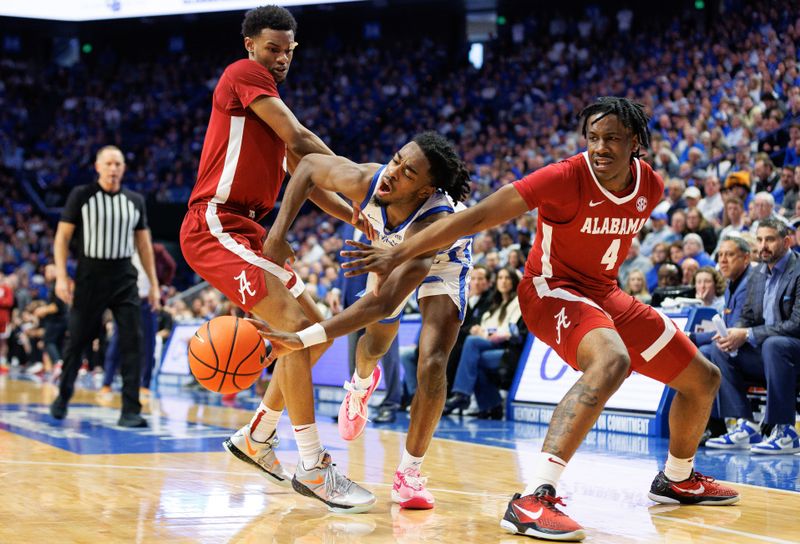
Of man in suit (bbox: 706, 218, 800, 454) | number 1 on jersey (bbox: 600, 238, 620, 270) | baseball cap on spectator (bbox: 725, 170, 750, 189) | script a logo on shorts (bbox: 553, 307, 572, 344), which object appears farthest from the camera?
baseball cap on spectator (bbox: 725, 170, 750, 189)

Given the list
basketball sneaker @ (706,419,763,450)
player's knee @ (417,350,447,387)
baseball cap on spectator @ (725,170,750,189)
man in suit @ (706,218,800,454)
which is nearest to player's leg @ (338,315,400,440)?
player's knee @ (417,350,447,387)

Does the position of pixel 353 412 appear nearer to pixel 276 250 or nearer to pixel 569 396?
pixel 276 250

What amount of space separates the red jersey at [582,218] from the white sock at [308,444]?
4.21ft

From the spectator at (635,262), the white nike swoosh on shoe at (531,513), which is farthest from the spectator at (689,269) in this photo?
the white nike swoosh on shoe at (531,513)

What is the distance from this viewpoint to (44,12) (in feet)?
73.8

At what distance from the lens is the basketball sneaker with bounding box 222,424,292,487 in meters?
4.60

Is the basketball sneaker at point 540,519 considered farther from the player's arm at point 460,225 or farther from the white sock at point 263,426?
the white sock at point 263,426

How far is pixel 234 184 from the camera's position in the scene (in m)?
4.47

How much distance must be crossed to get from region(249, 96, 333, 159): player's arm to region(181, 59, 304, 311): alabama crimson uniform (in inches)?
1.8

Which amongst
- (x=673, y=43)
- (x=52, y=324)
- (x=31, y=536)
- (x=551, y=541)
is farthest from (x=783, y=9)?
(x=31, y=536)

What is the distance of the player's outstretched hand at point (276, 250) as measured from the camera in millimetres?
4320

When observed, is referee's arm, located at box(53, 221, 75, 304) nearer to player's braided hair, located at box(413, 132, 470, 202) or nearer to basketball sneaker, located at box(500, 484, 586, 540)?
player's braided hair, located at box(413, 132, 470, 202)

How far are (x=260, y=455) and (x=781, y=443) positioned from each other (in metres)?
3.80

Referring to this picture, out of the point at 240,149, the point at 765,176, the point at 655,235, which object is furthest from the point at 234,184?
the point at 765,176
